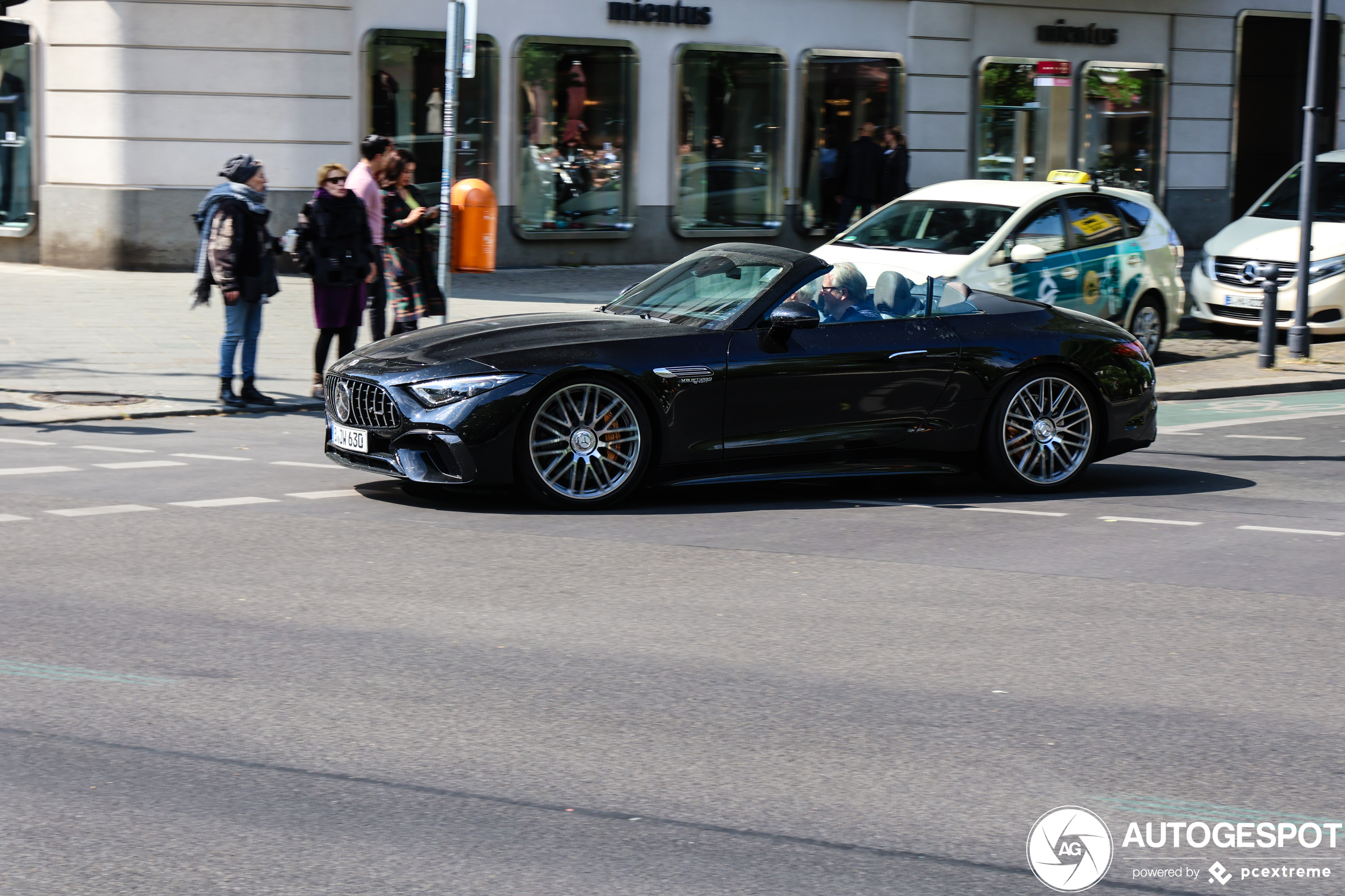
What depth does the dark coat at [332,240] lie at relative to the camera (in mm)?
12258

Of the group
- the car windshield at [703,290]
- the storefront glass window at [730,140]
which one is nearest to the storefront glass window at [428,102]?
the storefront glass window at [730,140]

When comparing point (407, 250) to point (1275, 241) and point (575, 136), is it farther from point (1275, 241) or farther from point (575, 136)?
point (575, 136)

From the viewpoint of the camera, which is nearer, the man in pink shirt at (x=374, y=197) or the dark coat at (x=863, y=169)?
the man in pink shirt at (x=374, y=197)

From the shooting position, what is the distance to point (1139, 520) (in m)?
9.02

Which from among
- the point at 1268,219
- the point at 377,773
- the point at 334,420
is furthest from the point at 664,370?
the point at 1268,219

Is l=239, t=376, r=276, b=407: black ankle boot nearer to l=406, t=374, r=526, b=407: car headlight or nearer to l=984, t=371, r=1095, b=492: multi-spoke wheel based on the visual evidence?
l=406, t=374, r=526, b=407: car headlight

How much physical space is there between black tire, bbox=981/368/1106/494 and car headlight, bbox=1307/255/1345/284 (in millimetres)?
8793

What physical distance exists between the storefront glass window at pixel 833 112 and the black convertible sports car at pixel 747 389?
578 inches

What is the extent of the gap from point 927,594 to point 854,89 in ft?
60.6

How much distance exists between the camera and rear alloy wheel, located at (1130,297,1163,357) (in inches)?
623

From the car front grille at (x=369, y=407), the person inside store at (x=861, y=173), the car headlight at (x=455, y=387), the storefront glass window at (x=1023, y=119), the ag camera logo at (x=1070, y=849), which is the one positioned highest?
the storefront glass window at (x=1023, y=119)

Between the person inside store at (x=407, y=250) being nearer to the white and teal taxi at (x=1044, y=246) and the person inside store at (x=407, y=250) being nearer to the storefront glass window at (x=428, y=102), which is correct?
the white and teal taxi at (x=1044, y=246)

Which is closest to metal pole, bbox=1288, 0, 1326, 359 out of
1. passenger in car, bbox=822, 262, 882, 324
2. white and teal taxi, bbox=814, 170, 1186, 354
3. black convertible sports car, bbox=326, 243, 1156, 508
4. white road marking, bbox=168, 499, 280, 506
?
white and teal taxi, bbox=814, 170, 1186, 354

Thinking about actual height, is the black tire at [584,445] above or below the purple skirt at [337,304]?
below
